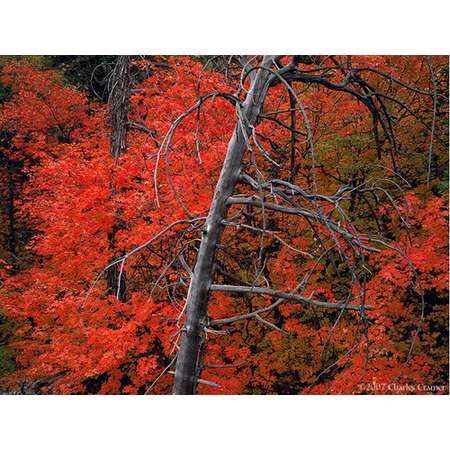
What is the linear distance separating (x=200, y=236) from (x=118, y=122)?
1.88 m

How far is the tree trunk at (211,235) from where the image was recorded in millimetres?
1935

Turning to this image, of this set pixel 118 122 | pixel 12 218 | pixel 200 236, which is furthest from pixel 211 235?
pixel 12 218

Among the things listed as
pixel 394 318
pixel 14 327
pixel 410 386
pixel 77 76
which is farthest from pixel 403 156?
pixel 14 327

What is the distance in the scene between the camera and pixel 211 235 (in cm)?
194

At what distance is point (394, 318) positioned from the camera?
5.00 metres

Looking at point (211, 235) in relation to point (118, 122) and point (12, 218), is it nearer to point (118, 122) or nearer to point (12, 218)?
point (118, 122)

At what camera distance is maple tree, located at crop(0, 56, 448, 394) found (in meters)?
4.65

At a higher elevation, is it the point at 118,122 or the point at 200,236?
the point at 118,122

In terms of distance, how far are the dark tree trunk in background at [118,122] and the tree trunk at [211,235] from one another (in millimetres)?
3117

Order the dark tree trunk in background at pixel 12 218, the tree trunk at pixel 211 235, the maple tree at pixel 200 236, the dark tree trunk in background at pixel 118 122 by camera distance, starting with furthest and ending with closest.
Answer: the dark tree trunk in background at pixel 12 218
the dark tree trunk in background at pixel 118 122
the maple tree at pixel 200 236
the tree trunk at pixel 211 235

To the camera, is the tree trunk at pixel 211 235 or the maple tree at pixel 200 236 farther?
the maple tree at pixel 200 236

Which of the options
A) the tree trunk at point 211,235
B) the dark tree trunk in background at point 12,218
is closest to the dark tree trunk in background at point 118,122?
the dark tree trunk in background at point 12,218

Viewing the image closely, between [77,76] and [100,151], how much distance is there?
5.53 feet

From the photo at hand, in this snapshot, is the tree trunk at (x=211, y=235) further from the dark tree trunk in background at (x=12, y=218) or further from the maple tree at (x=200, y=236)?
the dark tree trunk in background at (x=12, y=218)
